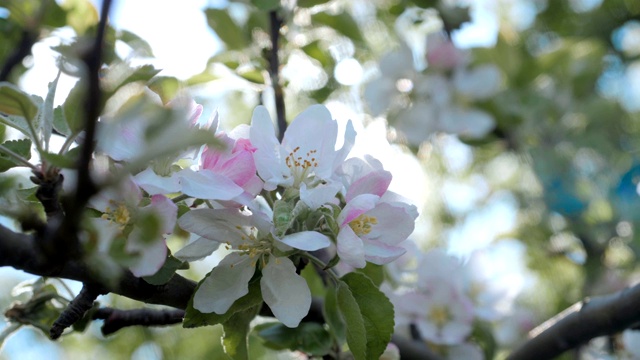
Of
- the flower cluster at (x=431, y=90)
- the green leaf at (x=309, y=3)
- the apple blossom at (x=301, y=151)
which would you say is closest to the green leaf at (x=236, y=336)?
the apple blossom at (x=301, y=151)

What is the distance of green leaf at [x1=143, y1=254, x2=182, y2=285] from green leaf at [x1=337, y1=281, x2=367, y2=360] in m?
0.15

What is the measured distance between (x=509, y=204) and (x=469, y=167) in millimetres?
160

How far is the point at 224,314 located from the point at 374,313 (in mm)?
132

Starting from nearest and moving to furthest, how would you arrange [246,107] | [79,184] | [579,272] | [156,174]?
[79,184], [156,174], [246,107], [579,272]

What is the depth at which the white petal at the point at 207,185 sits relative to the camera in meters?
0.56

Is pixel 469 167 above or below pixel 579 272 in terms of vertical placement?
above

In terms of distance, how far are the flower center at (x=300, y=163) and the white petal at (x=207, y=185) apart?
72 mm

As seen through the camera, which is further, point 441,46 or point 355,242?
point 441,46

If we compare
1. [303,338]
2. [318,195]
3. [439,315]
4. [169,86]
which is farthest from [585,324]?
[169,86]

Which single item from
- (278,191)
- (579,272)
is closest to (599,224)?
(579,272)

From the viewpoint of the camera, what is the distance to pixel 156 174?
22.8 inches

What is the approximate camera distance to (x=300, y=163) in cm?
65

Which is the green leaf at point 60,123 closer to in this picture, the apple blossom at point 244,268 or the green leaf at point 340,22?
A: the apple blossom at point 244,268

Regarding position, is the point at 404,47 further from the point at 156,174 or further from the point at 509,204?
the point at 156,174
